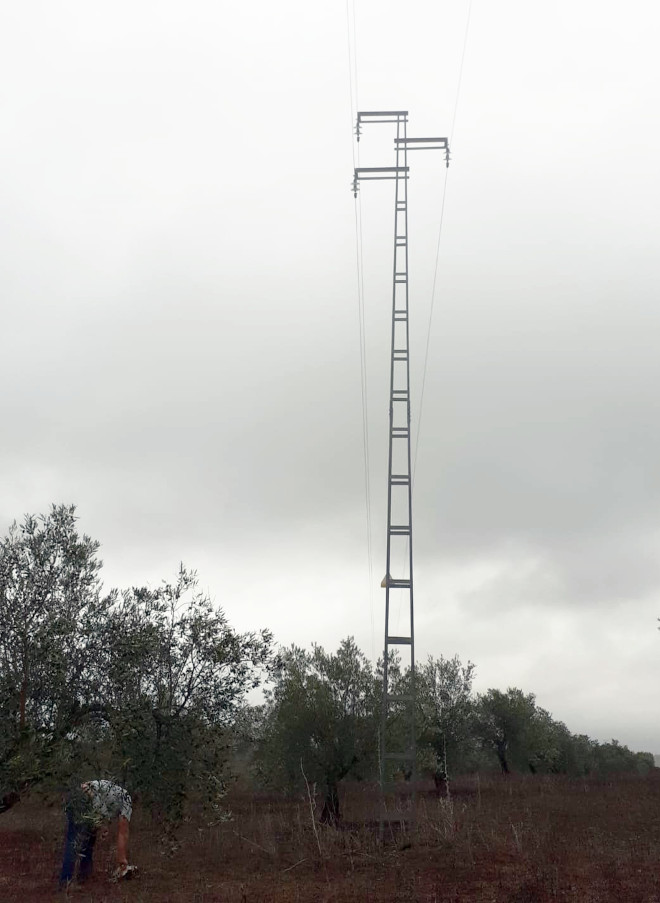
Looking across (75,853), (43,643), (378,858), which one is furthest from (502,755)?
(43,643)

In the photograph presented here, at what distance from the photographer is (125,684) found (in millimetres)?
15031

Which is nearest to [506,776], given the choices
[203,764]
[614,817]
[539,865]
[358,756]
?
[614,817]

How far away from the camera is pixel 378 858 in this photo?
2334 centimetres

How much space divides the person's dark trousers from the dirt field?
0.43m

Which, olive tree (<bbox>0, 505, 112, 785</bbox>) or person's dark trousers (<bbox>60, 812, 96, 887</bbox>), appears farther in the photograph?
person's dark trousers (<bbox>60, 812, 96, 887</bbox>)

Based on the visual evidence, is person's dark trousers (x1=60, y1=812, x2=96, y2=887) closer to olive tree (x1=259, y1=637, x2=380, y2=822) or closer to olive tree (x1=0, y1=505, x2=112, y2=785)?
olive tree (x1=0, y1=505, x2=112, y2=785)

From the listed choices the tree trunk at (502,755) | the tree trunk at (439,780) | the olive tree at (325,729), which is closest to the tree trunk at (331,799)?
the olive tree at (325,729)

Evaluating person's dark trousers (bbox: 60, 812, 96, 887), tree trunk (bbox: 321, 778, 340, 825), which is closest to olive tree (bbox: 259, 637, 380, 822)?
tree trunk (bbox: 321, 778, 340, 825)

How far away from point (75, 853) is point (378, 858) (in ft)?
30.6

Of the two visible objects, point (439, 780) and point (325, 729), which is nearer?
point (325, 729)

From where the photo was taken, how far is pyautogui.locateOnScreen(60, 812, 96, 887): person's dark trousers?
19489mm

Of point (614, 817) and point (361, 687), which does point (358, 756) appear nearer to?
point (361, 687)

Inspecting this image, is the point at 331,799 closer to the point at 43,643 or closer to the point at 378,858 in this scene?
the point at 378,858

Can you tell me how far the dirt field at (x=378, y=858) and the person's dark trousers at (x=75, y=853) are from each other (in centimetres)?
43
